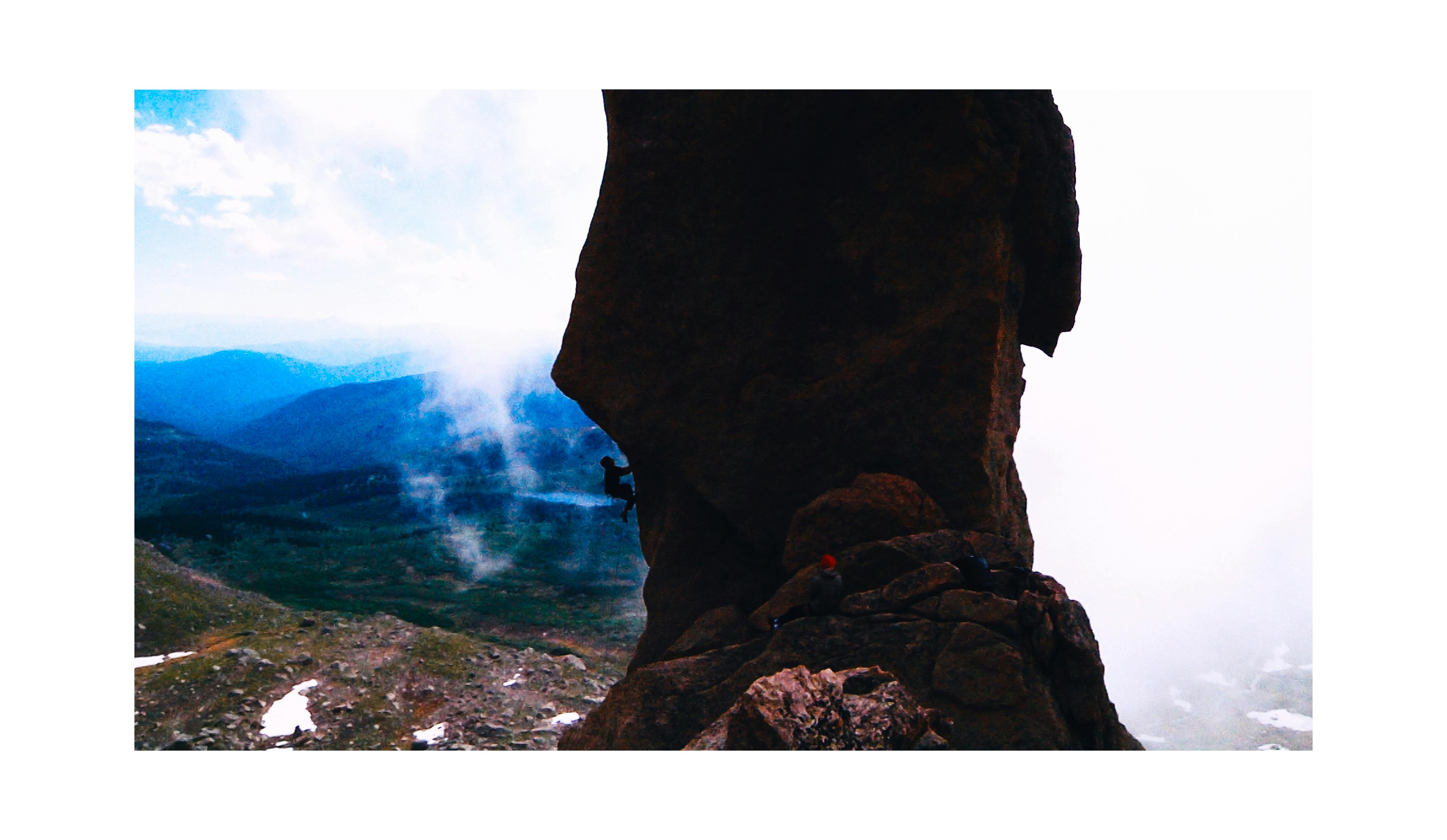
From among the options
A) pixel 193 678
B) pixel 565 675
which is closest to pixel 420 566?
pixel 565 675

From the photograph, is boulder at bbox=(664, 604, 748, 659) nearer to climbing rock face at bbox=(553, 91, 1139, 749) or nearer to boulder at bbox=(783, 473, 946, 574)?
climbing rock face at bbox=(553, 91, 1139, 749)

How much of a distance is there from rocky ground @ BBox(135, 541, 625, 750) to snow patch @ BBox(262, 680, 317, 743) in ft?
0.27

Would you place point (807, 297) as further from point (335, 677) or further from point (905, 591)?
point (335, 677)

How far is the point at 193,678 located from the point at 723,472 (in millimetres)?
9135

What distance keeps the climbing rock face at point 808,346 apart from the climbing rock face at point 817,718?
1380mm

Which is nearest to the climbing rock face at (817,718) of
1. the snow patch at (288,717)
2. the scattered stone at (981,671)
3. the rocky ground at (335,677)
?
the scattered stone at (981,671)

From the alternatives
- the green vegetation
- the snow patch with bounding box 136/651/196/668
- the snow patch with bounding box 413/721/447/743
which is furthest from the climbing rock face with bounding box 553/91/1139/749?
the snow patch with bounding box 136/651/196/668

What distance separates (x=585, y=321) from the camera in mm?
9172

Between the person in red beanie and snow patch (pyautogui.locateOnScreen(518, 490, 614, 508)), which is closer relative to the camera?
the person in red beanie

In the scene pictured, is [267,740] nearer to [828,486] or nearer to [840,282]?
[828,486]

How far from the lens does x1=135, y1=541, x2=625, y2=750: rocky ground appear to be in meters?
11.3

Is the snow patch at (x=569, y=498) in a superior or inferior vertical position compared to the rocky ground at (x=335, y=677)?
superior

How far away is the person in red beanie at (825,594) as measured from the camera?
6.99m

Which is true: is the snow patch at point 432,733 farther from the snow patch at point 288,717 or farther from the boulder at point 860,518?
the boulder at point 860,518
